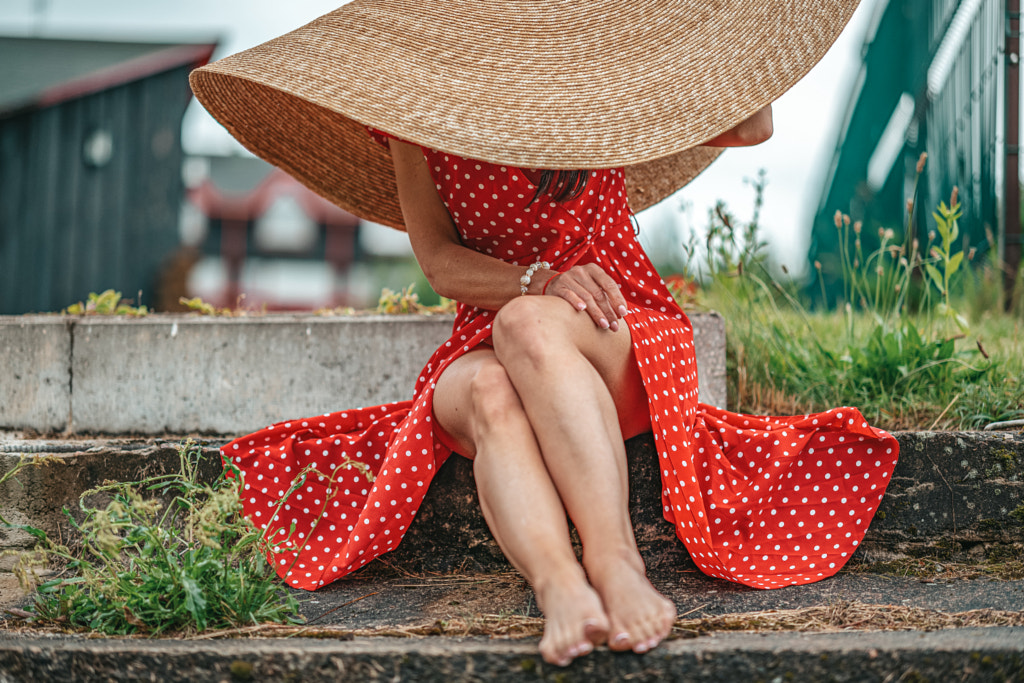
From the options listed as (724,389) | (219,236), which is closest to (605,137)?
(724,389)

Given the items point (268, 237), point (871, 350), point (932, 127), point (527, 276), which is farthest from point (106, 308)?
point (268, 237)

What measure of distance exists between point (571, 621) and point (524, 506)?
0.20m

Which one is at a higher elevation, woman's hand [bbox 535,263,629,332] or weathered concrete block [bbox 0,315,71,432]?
woman's hand [bbox 535,263,629,332]

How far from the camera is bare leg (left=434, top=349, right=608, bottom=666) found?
3.69ft

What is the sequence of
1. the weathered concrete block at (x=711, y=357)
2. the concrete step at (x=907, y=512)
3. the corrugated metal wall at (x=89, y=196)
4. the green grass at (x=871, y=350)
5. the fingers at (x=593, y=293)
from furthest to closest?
the corrugated metal wall at (x=89, y=196) < the weathered concrete block at (x=711, y=357) < the green grass at (x=871, y=350) < the concrete step at (x=907, y=512) < the fingers at (x=593, y=293)

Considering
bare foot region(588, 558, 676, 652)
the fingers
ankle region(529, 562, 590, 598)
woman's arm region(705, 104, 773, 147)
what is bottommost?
bare foot region(588, 558, 676, 652)

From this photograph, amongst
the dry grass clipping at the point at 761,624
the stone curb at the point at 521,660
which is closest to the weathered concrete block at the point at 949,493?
the dry grass clipping at the point at 761,624

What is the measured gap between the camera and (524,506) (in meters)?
1.27

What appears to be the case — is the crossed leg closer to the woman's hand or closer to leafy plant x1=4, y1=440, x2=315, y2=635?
the woman's hand

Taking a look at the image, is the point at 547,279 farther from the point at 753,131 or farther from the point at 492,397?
the point at 753,131

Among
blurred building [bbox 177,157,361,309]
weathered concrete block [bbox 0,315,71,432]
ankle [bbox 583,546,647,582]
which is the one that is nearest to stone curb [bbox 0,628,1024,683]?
ankle [bbox 583,546,647,582]

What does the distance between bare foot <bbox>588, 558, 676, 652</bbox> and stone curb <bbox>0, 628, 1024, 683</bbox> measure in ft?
0.07

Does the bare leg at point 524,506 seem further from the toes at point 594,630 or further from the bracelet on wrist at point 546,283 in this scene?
the bracelet on wrist at point 546,283

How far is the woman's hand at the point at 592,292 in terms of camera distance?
1.47 metres
